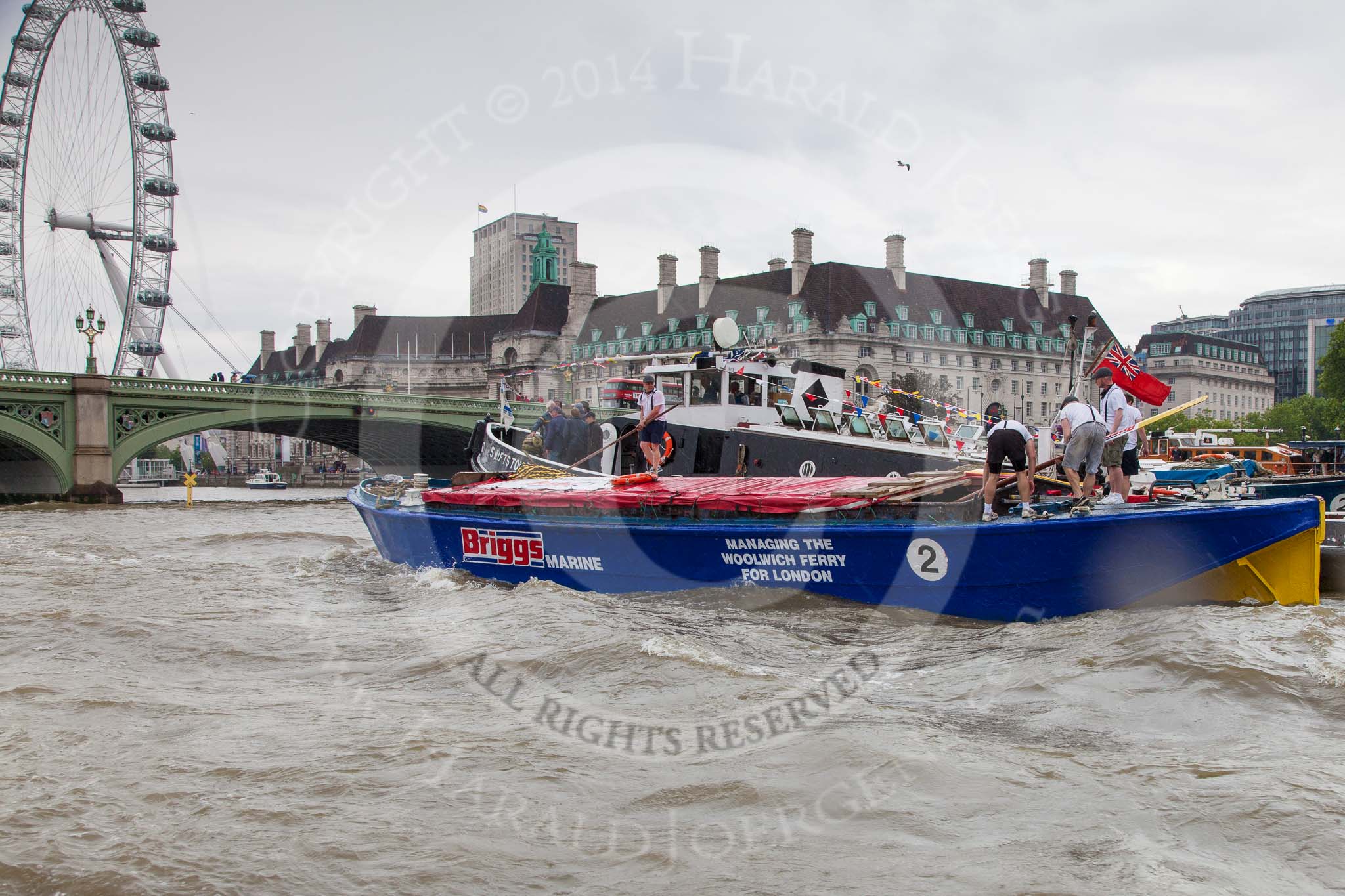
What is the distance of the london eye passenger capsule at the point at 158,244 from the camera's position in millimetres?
56844

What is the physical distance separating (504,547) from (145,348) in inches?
2172

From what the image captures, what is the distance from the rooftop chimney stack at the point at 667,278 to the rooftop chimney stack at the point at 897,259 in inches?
738

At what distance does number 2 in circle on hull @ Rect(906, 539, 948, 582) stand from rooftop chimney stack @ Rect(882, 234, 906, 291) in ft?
251

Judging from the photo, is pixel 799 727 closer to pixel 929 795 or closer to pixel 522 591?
pixel 929 795

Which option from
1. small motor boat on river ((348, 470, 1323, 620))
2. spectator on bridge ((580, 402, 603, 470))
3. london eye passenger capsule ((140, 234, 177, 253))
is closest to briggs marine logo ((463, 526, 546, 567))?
small motor boat on river ((348, 470, 1323, 620))

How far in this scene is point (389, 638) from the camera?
9.81 m

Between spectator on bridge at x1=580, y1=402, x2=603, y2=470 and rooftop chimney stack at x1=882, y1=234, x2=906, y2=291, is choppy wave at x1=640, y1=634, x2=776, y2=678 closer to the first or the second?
spectator on bridge at x1=580, y1=402, x2=603, y2=470

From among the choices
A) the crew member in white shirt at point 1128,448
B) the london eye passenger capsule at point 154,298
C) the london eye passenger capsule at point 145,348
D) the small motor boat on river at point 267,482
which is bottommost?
the small motor boat on river at point 267,482

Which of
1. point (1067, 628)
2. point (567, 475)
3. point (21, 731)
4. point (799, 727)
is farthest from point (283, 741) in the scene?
point (567, 475)

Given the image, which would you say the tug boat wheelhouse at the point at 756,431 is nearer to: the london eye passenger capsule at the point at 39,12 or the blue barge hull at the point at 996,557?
the blue barge hull at the point at 996,557

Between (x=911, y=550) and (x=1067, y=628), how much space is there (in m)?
1.60

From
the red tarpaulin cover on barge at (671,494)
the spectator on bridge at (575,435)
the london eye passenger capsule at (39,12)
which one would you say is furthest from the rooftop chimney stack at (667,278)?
the red tarpaulin cover on barge at (671,494)

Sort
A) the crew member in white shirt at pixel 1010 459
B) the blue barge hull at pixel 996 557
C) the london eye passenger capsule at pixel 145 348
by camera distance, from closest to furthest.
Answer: the blue barge hull at pixel 996 557, the crew member in white shirt at pixel 1010 459, the london eye passenger capsule at pixel 145 348

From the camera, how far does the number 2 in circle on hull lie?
9.52 metres
